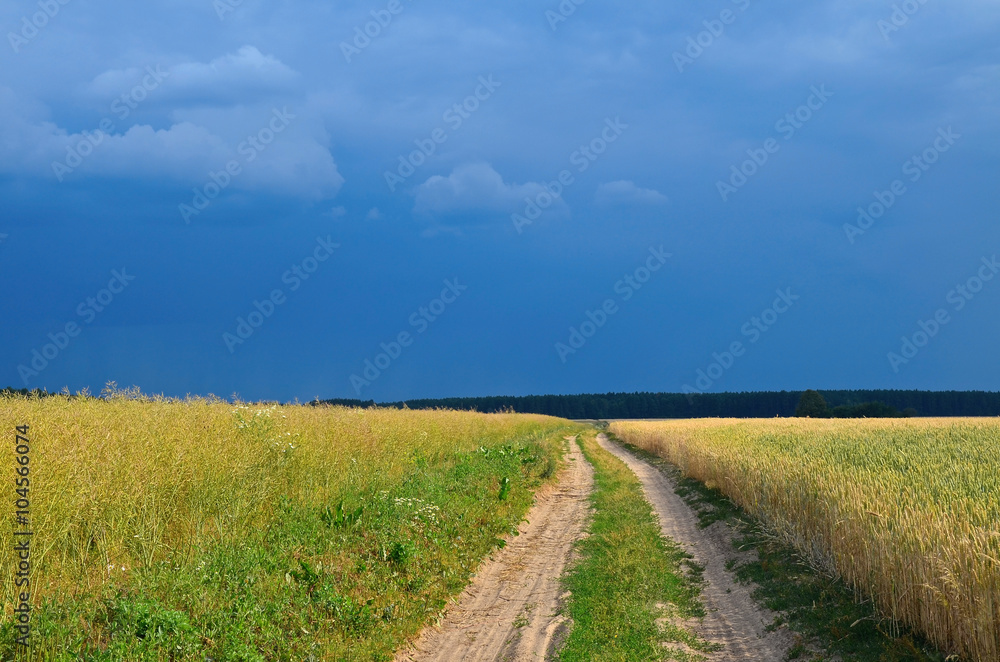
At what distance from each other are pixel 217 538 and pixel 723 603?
25.0 feet

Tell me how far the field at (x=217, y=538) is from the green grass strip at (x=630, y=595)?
6.61 ft

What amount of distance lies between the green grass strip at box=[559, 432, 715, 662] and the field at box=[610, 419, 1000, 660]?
221cm

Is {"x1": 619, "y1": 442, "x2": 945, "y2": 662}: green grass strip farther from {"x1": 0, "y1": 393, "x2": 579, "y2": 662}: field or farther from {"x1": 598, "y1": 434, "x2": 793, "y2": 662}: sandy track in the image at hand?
{"x1": 0, "y1": 393, "x2": 579, "y2": 662}: field

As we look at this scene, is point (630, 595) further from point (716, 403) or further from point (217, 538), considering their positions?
point (716, 403)

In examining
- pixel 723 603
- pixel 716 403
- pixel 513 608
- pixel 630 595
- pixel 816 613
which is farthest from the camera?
pixel 716 403

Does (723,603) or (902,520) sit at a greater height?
(902,520)

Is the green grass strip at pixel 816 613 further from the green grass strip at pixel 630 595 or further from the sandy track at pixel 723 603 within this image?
the green grass strip at pixel 630 595

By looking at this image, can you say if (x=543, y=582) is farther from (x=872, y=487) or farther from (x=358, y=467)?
(x=872, y=487)

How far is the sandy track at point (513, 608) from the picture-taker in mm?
7480

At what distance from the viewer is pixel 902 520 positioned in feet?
24.2

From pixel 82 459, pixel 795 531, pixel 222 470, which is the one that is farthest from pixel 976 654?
pixel 82 459

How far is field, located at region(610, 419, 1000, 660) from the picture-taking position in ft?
20.2

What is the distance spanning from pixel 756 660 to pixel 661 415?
13455 centimetres

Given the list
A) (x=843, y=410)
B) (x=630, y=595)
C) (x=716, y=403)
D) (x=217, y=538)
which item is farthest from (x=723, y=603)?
(x=716, y=403)
